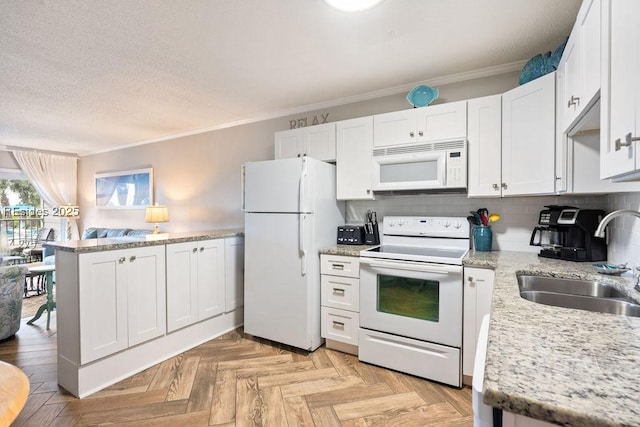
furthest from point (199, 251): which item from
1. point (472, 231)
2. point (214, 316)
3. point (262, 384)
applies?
point (472, 231)

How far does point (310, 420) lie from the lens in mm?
A: 1830

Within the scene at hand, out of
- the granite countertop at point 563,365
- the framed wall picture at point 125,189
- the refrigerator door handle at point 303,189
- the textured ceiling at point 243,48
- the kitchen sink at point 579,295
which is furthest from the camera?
the framed wall picture at point 125,189

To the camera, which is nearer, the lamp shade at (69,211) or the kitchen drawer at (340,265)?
the kitchen drawer at (340,265)

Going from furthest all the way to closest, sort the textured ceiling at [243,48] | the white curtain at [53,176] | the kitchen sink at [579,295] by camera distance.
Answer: the white curtain at [53,176] → the textured ceiling at [243,48] → the kitchen sink at [579,295]

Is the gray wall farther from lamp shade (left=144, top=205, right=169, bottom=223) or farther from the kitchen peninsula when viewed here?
the kitchen peninsula

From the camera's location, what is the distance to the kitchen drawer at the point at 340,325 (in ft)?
8.36

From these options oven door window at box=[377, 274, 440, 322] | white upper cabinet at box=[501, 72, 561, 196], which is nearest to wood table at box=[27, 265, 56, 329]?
oven door window at box=[377, 274, 440, 322]

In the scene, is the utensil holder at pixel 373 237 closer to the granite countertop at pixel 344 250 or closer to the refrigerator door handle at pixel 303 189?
the granite countertop at pixel 344 250

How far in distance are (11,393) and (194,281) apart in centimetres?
224

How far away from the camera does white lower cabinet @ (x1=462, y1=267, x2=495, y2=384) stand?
6.57 ft

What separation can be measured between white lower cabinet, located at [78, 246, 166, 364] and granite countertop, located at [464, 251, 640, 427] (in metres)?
2.36

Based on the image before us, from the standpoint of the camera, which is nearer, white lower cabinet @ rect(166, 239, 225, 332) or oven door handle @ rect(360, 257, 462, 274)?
oven door handle @ rect(360, 257, 462, 274)

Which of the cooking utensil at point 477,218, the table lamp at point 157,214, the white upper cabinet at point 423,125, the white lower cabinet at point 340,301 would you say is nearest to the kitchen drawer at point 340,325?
the white lower cabinet at point 340,301

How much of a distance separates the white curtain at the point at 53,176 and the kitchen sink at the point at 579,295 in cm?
712
